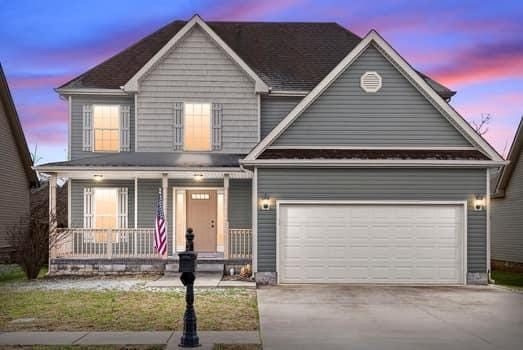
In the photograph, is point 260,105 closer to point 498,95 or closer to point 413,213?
point 413,213

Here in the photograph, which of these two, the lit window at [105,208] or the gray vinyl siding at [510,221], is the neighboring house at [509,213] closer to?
the gray vinyl siding at [510,221]

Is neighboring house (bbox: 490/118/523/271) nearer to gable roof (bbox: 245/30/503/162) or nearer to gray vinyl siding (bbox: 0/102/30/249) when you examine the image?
gable roof (bbox: 245/30/503/162)

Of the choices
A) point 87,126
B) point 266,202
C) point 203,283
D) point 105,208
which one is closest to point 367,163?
point 266,202

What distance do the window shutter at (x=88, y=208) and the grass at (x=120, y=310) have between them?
6.03m

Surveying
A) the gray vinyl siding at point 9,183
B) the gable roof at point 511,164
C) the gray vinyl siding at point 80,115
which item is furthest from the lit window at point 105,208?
the gable roof at point 511,164

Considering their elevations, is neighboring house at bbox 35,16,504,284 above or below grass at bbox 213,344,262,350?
above

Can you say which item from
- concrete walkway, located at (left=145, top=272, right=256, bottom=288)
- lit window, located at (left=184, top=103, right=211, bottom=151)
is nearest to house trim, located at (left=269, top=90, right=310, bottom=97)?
lit window, located at (left=184, top=103, right=211, bottom=151)

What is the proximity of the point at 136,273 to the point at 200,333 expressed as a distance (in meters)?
9.95

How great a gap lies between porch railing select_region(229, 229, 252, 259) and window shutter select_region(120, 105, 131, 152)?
16.1 feet

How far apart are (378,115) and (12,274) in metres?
13.7

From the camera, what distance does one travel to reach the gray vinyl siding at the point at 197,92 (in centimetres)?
2222

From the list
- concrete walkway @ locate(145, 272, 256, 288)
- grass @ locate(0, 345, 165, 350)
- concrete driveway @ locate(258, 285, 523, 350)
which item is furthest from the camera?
concrete walkway @ locate(145, 272, 256, 288)

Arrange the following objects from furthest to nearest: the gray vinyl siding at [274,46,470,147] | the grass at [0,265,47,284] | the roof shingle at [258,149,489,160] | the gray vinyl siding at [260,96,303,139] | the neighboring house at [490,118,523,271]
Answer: the neighboring house at [490,118,523,271], the gray vinyl siding at [260,96,303,139], the grass at [0,265,47,284], the gray vinyl siding at [274,46,470,147], the roof shingle at [258,149,489,160]

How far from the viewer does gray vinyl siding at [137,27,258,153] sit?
875 inches
